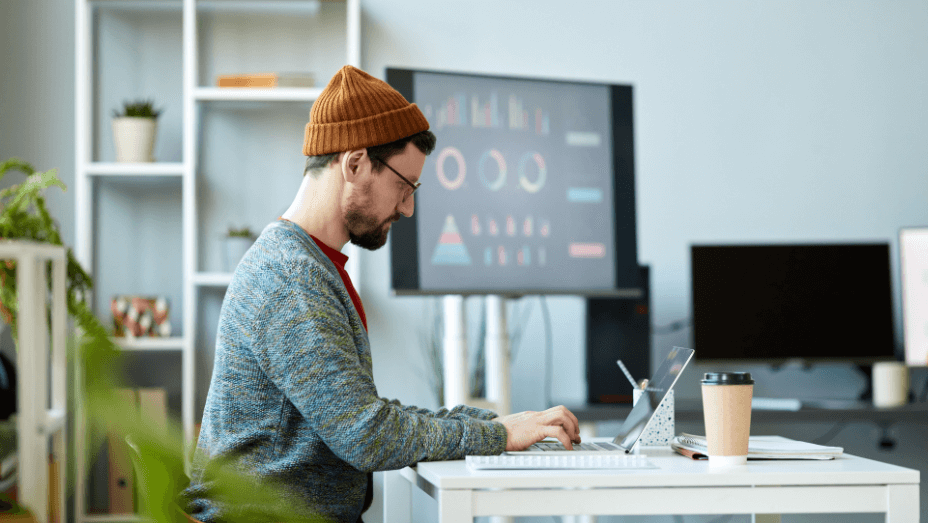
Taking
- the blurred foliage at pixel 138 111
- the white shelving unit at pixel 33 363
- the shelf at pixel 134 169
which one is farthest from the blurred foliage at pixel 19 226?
the blurred foliage at pixel 138 111

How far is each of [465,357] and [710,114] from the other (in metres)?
1.46

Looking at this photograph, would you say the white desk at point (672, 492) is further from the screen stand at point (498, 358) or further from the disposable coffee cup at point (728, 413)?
the screen stand at point (498, 358)

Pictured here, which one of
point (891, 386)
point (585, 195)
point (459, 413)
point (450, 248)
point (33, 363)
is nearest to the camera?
point (459, 413)

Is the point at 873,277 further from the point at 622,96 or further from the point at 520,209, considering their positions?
the point at 520,209

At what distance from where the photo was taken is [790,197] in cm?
301

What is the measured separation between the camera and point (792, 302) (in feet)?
8.89

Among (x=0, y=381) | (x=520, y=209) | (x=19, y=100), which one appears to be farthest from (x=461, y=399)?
(x=19, y=100)

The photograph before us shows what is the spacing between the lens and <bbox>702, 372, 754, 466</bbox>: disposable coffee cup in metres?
1.10

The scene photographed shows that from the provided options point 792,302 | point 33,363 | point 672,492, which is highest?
point 792,302

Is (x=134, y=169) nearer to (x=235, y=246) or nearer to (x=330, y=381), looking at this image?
(x=235, y=246)

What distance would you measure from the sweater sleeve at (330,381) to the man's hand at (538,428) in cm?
10

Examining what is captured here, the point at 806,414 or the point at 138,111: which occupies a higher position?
the point at 138,111

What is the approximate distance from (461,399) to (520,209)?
0.56m

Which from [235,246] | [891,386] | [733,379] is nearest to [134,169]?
[235,246]
